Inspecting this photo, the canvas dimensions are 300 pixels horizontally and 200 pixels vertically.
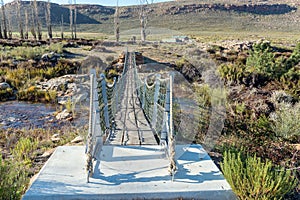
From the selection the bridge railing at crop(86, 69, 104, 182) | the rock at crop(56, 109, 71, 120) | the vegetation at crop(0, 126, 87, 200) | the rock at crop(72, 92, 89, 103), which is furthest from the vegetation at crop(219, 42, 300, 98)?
the bridge railing at crop(86, 69, 104, 182)

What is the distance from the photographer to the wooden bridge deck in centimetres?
413

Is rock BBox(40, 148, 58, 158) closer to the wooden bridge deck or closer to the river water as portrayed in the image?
the wooden bridge deck

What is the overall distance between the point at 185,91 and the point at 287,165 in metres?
5.71

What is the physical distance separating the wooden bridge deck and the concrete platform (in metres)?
0.59

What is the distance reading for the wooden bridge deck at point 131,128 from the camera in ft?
13.6

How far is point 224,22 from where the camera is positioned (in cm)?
5112

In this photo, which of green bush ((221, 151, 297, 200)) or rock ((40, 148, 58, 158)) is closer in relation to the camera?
green bush ((221, 151, 297, 200))

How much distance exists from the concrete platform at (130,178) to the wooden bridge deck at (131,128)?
0.59 m

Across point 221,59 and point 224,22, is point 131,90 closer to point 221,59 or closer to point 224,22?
point 221,59

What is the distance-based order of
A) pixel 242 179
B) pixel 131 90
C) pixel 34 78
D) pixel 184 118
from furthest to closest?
pixel 34 78 → pixel 131 90 → pixel 184 118 → pixel 242 179

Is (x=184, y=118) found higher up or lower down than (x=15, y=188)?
lower down

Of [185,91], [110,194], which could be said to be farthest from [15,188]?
[185,91]

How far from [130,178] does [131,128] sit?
1.88 m

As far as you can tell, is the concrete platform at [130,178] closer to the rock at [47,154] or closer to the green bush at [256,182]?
the green bush at [256,182]
